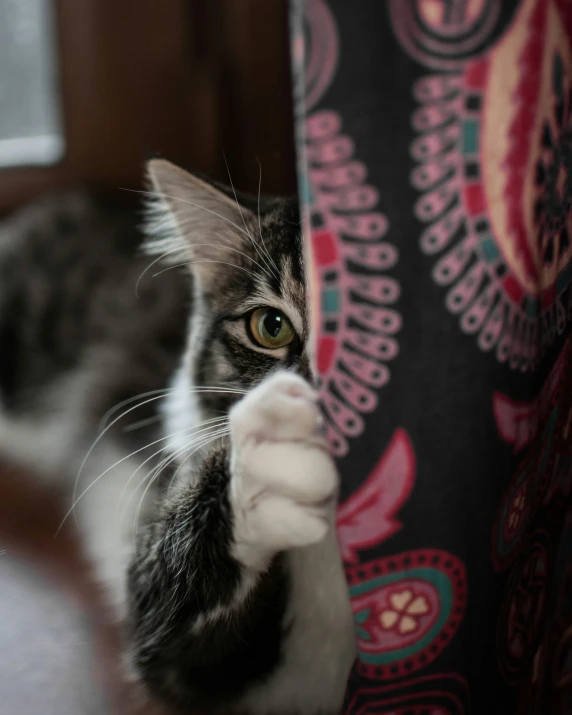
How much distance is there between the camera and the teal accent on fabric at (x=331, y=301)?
0.46m

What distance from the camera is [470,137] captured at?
1.41 ft

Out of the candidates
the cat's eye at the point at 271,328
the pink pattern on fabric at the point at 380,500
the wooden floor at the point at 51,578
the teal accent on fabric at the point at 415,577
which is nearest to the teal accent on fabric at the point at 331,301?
the pink pattern on fabric at the point at 380,500

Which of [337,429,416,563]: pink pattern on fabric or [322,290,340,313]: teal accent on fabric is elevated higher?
[322,290,340,313]: teal accent on fabric

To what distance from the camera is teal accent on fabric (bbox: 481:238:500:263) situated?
1.49 ft

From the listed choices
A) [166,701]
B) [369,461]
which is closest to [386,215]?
[369,461]

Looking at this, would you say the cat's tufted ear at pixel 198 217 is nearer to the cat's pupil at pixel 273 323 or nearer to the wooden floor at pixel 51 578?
the cat's pupil at pixel 273 323

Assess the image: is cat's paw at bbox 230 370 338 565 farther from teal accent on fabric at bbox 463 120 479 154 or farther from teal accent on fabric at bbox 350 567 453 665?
teal accent on fabric at bbox 463 120 479 154

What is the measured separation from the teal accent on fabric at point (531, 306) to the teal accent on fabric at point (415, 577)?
0.74 ft

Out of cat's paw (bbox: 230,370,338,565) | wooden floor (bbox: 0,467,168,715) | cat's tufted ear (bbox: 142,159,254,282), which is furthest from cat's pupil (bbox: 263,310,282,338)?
wooden floor (bbox: 0,467,168,715)

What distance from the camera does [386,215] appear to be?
0.45 m

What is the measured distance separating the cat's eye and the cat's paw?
25 centimetres

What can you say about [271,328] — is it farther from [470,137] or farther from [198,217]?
[470,137]

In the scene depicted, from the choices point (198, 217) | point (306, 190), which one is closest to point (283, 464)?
point (306, 190)

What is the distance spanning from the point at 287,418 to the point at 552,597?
29 centimetres
